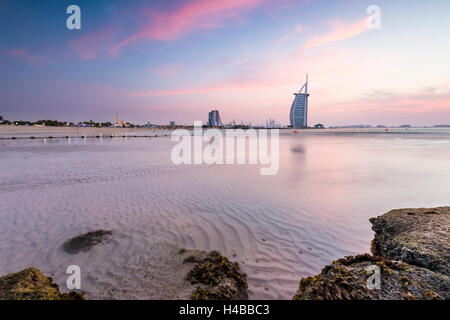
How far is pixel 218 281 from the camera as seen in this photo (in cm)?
331

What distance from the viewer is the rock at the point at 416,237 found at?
3.04 m

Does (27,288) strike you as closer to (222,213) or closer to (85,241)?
(85,241)

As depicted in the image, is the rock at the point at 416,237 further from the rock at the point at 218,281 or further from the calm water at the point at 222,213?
the rock at the point at 218,281

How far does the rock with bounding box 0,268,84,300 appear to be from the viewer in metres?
2.30

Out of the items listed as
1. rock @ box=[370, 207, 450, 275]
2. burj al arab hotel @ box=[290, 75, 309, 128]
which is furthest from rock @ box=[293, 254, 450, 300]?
burj al arab hotel @ box=[290, 75, 309, 128]

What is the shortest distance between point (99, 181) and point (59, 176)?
124 inches

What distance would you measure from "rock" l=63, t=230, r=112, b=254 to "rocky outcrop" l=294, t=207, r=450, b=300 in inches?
194

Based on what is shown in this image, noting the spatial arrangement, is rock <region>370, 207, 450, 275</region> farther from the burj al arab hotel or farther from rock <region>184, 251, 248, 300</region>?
the burj al arab hotel

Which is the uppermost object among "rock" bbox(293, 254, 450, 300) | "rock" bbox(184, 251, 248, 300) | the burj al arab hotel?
the burj al arab hotel

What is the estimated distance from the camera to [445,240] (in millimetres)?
3328

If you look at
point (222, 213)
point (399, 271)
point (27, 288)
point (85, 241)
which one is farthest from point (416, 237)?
point (85, 241)
